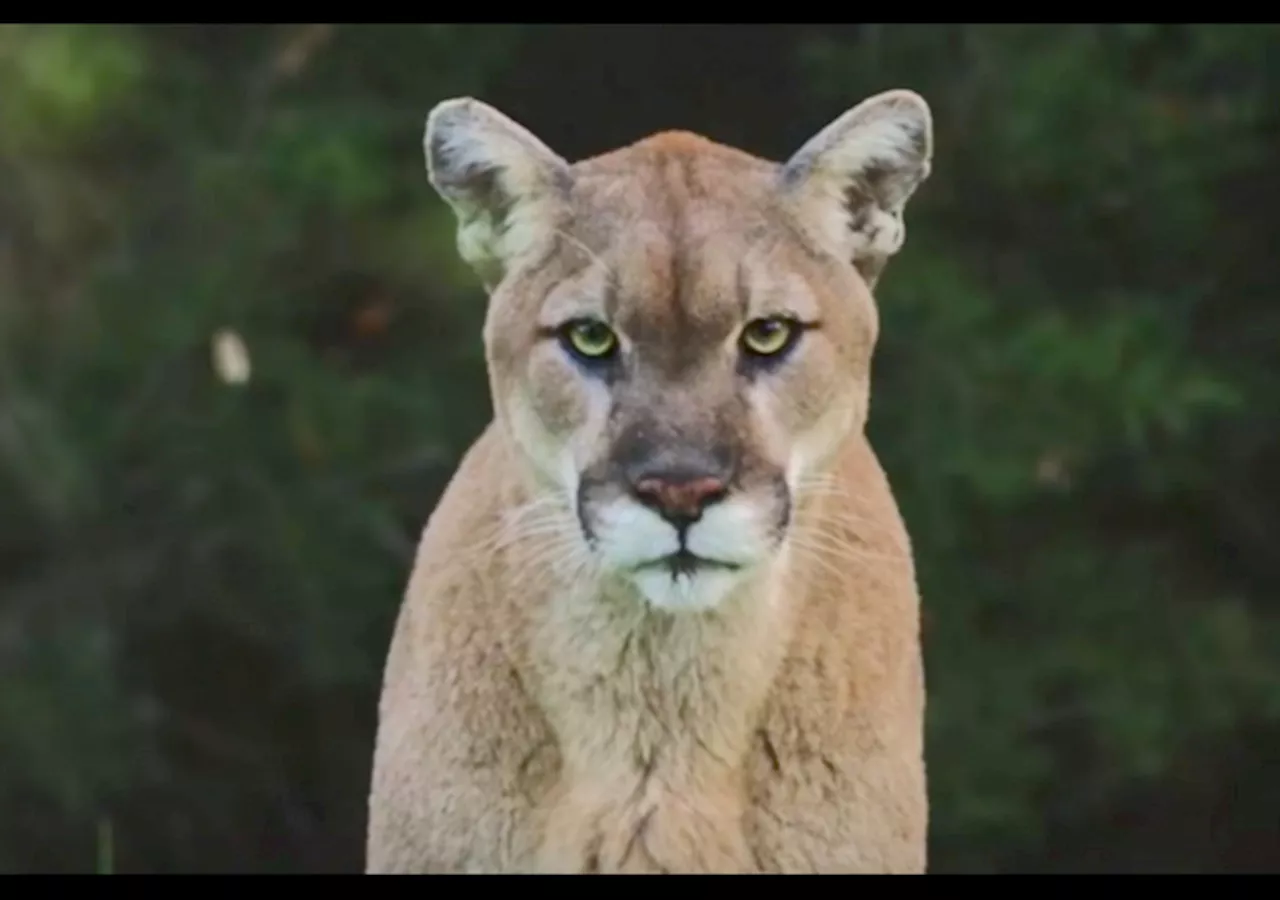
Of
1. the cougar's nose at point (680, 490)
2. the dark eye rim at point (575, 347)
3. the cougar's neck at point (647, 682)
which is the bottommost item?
the cougar's neck at point (647, 682)

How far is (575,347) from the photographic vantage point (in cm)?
547

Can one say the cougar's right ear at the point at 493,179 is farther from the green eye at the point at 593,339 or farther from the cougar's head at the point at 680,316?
the green eye at the point at 593,339

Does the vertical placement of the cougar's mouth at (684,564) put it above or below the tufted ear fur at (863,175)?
below

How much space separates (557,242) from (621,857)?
1.12 metres

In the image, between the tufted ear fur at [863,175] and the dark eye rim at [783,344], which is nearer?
the dark eye rim at [783,344]

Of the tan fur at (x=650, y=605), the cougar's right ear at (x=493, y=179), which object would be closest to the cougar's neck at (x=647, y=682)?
the tan fur at (x=650, y=605)

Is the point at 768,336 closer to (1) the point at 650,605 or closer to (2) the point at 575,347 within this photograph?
(2) the point at 575,347

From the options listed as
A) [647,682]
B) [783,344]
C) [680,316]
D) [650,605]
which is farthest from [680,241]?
[647,682]

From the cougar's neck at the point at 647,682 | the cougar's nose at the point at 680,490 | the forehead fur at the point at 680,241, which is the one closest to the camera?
the cougar's nose at the point at 680,490

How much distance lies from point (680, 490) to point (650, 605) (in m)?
0.47

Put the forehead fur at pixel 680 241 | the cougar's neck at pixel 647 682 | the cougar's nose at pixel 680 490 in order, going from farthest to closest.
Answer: the cougar's neck at pixel 647 682
the forehead fur at pixel 680 241
the cougar's nose at pixel 680 490

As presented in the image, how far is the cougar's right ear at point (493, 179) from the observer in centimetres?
570

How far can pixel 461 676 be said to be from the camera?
5762 millimetres

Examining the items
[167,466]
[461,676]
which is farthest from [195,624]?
[461,676]
